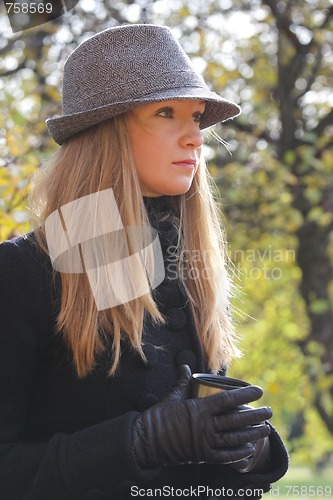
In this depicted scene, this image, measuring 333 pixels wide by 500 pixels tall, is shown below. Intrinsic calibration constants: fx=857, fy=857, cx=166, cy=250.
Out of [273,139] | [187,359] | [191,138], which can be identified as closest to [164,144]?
[191,138]

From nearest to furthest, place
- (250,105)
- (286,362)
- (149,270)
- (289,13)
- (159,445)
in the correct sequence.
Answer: (159,445)
(149,270)
(289,13)
(250,105)
(286,362)

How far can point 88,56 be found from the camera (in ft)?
6.46

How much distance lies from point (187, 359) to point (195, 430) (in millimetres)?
336

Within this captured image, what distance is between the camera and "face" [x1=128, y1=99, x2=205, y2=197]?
1.91 metres

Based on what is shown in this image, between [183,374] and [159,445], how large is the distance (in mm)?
225

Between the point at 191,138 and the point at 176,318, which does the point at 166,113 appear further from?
the point at 176,318

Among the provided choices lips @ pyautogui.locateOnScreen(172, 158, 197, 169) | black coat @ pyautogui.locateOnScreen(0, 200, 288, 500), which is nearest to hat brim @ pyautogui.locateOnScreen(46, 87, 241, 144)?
lips @ pyautogui.locateOnScreen(172, 158, 197, 169)

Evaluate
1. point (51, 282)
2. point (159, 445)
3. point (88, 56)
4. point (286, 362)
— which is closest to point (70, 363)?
point (51, 282)

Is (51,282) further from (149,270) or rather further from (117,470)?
(117,470)

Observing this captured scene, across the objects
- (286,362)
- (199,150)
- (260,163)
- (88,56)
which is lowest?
(286,362)

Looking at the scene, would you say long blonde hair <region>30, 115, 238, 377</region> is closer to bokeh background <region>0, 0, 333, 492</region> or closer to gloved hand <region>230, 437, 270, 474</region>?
gloved hand <region>230, 437, 270, 474</region>

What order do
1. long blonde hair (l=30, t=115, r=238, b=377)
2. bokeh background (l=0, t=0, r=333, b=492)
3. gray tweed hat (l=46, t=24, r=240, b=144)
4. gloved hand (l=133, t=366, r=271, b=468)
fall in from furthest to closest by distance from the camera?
1. bokeh background (l=0, t=0, r=333, b=492)
2. gray tweed hat (l=46, t=24, r=240, b=144)
3. long blonde hair (l=30, t=115, r=238, b=377)
4. gloved hand (l=133, t=366, r=271, b=468)

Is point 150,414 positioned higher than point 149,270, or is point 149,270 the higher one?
point 149,270

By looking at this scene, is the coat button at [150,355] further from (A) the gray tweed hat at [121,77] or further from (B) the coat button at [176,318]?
(A) the gray tweed hat at [121,77]
